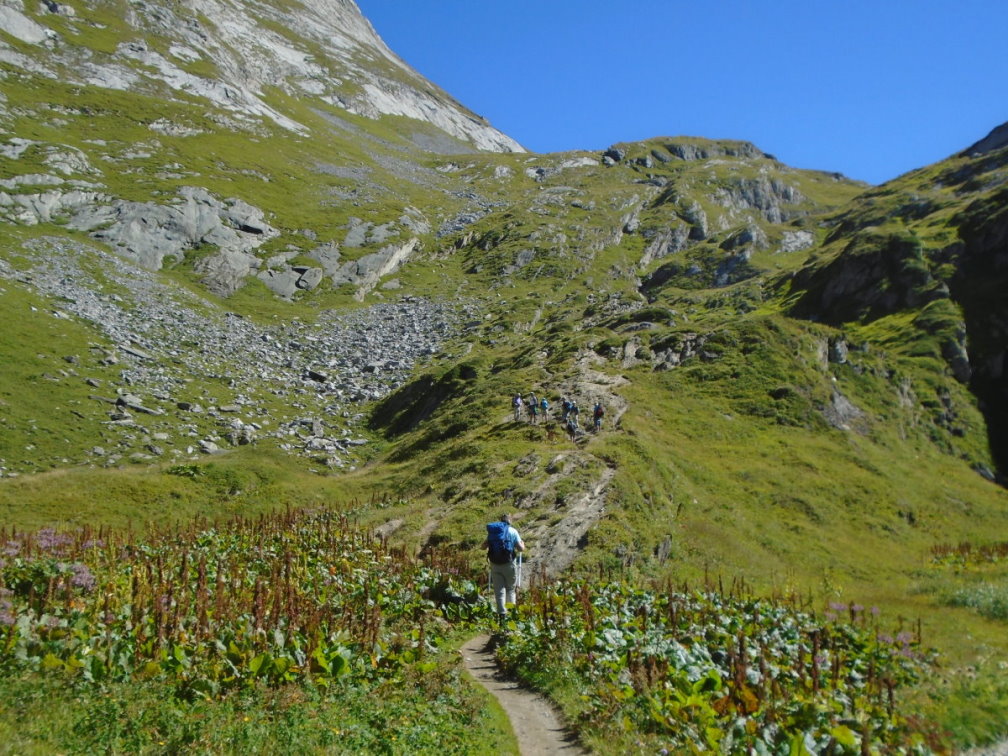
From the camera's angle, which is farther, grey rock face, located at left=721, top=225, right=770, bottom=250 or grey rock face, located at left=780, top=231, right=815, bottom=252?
grey rock face, located at left=780, top=231, right=815, bottom=252

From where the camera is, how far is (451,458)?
35.5 meters

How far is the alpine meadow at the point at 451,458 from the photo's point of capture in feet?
29.7

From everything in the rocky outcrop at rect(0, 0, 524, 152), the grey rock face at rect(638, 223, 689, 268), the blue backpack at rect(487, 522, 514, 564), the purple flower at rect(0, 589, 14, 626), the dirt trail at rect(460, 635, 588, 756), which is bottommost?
the dirt trail at rect(460, 635, 588, 756)

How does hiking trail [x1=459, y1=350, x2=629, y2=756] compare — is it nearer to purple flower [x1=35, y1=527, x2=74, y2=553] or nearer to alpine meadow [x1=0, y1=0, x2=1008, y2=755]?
alpine meadow [x1=0, y1=0, x2=1008, y2=755]

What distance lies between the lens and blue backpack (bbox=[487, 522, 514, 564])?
52.2ft

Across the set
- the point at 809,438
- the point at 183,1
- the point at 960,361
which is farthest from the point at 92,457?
the point at 183,1

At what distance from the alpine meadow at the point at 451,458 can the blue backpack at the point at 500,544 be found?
168cm

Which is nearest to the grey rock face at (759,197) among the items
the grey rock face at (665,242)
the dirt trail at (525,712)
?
the grey rock face at (665,242)

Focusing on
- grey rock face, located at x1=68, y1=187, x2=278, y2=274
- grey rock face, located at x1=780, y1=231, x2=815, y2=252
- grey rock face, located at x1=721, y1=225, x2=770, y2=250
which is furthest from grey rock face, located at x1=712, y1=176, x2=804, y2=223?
grey rock face, located at x1=68, y1=187, x2=278, y2=274

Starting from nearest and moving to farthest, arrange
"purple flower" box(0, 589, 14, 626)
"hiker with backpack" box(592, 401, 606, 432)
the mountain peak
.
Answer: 1. "purple flower" box(0, 589, 14, 626)
2. "hiker with backpack" box(592, 401, 606, 432)
3. the mountain peak

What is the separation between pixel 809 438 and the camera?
41.8 meters

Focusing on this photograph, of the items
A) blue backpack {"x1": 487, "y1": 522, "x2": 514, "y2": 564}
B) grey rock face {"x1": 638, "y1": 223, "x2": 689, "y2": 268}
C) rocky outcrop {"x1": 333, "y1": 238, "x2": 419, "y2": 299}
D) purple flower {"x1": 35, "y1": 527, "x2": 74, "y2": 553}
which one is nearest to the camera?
purple flower {"x1": 35, "y1": 527, "x2": 74, "y2": 553}

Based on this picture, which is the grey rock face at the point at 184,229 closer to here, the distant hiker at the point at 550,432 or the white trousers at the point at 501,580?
the distant hiker at the point at 550,432

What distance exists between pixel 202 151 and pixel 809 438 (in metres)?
111
